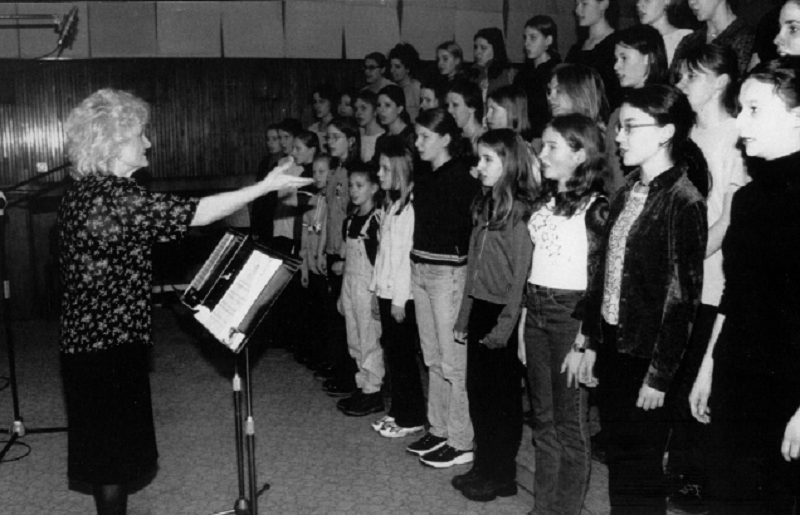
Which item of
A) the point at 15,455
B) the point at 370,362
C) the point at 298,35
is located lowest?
the point at 15,455

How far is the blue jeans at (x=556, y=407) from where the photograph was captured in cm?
302

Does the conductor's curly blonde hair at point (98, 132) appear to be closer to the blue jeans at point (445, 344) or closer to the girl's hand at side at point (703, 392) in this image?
the blue jeans at point (445, 344)

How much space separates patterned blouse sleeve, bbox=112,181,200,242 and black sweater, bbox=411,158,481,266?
141cm

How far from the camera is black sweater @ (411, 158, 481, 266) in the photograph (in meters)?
3.84

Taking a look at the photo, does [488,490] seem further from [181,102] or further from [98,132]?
[181,102]

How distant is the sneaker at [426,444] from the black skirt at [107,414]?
1567mm

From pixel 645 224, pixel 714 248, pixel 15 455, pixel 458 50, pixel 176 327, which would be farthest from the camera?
pixel 176 327

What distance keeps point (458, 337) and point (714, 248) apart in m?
1.18

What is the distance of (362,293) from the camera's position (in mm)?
4688

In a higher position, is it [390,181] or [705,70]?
[705,70]

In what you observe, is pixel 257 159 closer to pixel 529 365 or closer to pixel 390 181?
pixel 390 181

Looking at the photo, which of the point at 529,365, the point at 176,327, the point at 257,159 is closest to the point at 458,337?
the point at 529,365

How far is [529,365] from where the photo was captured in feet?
10.4

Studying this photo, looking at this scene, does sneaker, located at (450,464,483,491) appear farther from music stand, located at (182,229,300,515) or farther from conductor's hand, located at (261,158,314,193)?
conductor's hand, located at (261,158,314,193)
